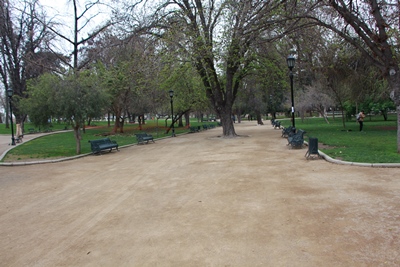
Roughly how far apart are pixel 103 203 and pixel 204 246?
3.26 metres

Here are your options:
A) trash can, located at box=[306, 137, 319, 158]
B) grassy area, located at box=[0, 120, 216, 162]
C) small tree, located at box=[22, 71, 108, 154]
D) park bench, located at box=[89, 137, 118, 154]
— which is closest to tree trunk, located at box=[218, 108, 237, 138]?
grassy area, located at box=[0, 120, 216, 162]

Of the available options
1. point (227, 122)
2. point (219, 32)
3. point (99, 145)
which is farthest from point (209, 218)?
point (227, 122)

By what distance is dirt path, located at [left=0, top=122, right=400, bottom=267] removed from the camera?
12.8 feet

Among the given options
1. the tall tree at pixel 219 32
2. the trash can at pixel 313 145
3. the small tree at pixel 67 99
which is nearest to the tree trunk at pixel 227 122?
the tall tree at pixel 219 32

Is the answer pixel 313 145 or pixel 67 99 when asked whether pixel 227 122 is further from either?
pixel 313 145

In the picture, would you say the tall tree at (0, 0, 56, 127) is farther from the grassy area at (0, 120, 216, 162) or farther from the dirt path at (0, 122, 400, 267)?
the dirt path at (0, 122, 400, 267)

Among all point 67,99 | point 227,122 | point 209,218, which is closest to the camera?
point 209,218

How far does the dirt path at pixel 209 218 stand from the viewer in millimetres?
3889

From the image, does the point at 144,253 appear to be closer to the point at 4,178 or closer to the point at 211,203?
the point at 211,203

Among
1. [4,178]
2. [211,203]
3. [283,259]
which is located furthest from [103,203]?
[4,178]

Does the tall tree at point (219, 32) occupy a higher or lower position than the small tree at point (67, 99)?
higher

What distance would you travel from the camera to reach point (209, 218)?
17.2 feet

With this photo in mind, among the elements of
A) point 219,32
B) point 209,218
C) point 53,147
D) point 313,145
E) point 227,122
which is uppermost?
point 219,32

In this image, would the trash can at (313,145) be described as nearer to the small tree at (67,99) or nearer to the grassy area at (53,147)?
the small tree at (67,99)
